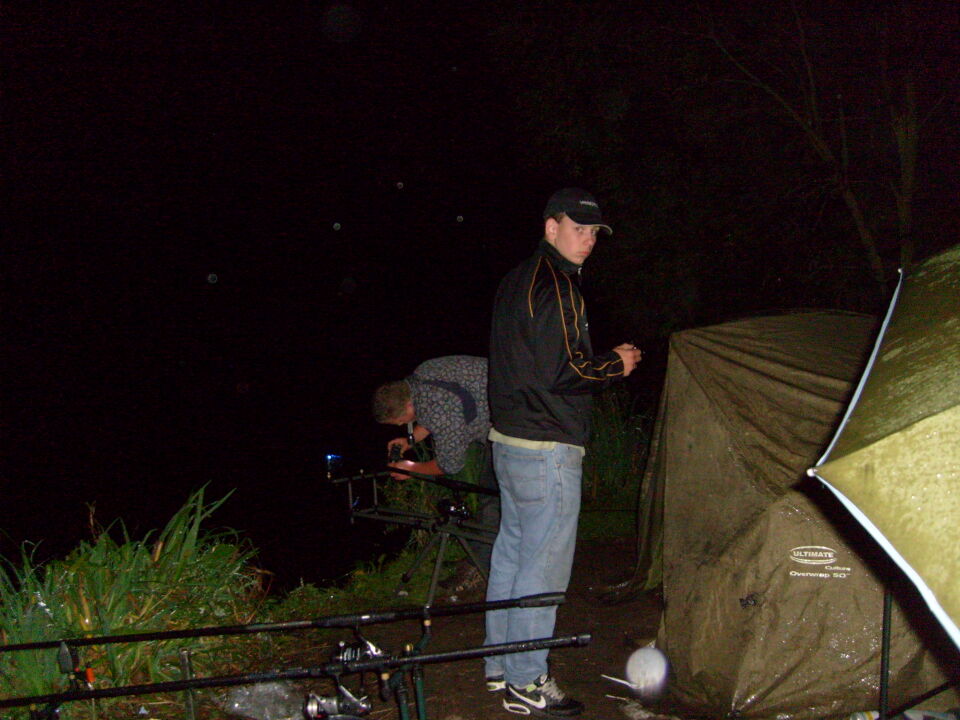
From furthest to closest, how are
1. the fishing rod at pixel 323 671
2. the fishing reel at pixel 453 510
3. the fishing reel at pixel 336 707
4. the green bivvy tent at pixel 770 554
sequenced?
the fishing reel at pixel 453 510 → the green bivvy tent at pixel 770 554 → the fishing reel at pixel 336 707 → the fishing rod at pixel 323 671

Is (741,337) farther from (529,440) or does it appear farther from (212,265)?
(212,265)

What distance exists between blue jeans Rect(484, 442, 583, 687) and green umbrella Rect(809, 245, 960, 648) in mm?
1588

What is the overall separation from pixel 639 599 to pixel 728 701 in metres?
1.49

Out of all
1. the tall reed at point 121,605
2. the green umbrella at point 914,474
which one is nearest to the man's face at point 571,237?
the green umbrella at point 914,474

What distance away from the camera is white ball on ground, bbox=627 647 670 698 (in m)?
3.65

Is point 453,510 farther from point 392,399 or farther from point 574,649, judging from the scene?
point 574,649

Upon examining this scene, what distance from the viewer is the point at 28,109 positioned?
53.4 feet

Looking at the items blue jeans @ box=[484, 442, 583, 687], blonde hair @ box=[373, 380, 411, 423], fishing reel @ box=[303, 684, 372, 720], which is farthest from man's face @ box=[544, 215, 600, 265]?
fishing reel @ box=[303, 684, 372, 720]

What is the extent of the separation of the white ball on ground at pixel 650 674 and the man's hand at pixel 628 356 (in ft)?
4.26

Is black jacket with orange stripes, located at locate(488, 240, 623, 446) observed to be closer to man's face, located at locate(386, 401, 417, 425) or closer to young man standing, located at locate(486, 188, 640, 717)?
young man standing, located at locate(486, 188, 640, 717)

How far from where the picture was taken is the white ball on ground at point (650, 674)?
3.65m

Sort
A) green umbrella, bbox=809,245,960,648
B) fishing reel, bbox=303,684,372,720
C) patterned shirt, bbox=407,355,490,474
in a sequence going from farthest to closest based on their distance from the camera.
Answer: patterned shirt, bbox=407,355,490,474 → fishing reel, bbox=303,684,372,720 → green umbrella, bbox=809,245,960,648

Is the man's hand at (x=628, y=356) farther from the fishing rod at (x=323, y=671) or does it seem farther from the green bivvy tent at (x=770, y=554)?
the fishing rod at (x=323, y=671)

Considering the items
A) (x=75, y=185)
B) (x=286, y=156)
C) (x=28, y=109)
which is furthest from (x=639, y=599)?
(x=286, y=156)
